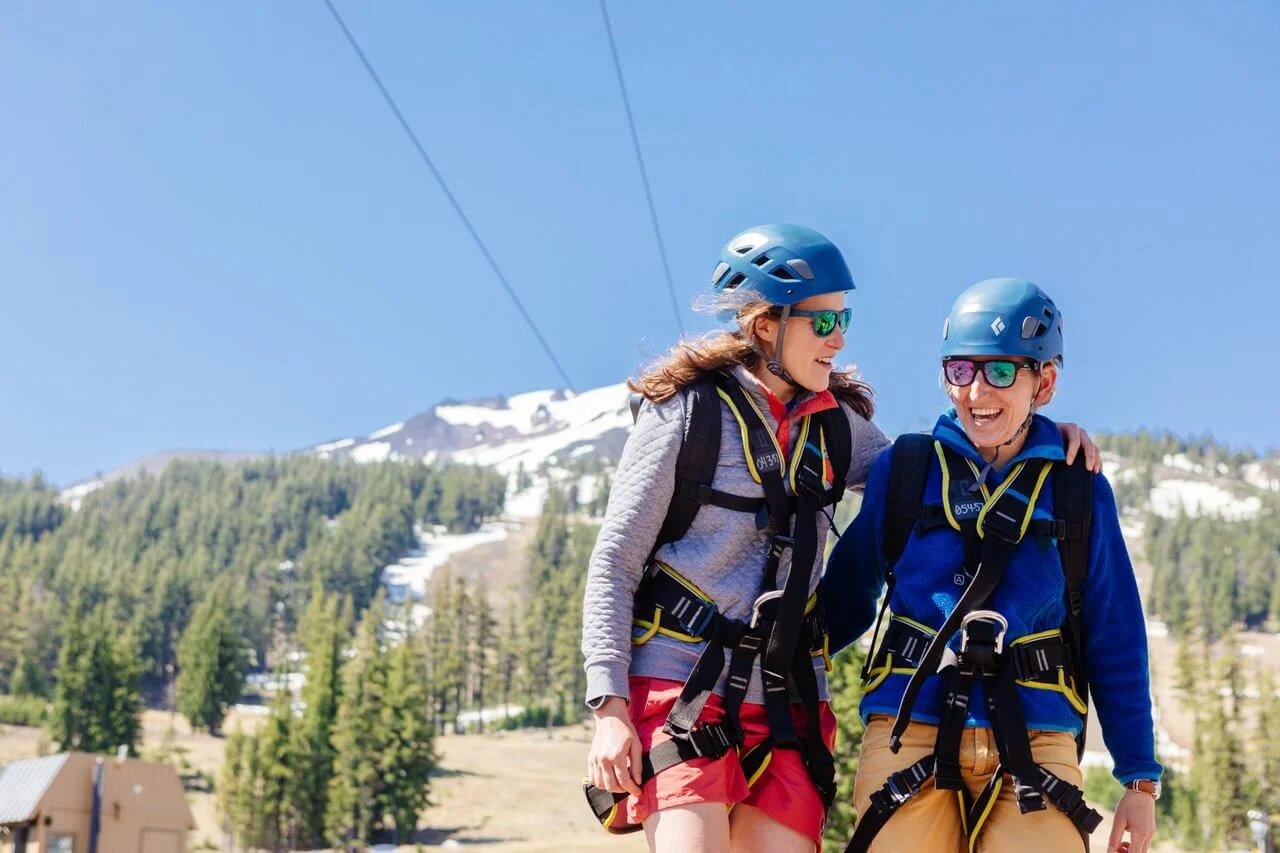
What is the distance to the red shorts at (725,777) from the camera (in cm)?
429

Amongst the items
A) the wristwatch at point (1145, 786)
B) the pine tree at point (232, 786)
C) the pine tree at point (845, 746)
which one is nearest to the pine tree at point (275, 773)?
the pine tree at point (232, 786)

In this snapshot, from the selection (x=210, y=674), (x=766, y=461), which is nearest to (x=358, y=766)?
(x=210, y=674)

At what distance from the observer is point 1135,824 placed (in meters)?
4.61

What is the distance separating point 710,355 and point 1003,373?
103 cm

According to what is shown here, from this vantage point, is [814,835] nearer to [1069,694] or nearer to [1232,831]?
[1069,694]

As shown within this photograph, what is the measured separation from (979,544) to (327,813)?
79.8 metres

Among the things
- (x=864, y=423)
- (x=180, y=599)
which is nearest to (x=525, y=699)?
(x=180, y=599)

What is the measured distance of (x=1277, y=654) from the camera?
189875 millimetres

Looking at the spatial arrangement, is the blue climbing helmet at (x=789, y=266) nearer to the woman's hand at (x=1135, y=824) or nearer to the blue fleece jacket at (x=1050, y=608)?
the blue fleece jacket at (x=1050, y=608)

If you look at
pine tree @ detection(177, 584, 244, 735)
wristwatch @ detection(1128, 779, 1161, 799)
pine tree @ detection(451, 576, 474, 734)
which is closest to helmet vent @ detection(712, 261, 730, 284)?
wristwatch @ detection(1128, 779, 1161, 799)

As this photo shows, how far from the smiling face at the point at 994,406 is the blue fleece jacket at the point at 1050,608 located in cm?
8

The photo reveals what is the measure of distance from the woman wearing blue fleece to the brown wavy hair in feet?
2.11

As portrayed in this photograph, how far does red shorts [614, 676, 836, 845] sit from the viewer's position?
169 inches

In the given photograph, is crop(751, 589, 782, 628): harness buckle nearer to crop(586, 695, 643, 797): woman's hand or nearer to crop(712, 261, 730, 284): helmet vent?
crop(586, 695, 643, 797): woman's hand
